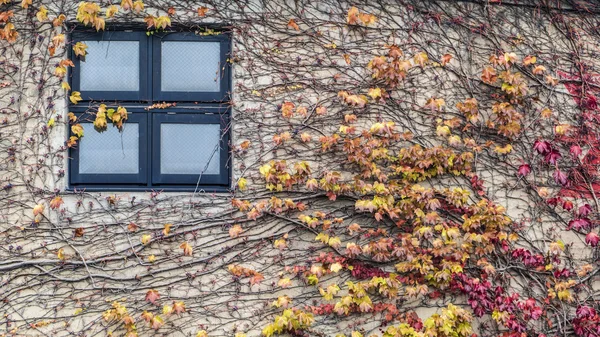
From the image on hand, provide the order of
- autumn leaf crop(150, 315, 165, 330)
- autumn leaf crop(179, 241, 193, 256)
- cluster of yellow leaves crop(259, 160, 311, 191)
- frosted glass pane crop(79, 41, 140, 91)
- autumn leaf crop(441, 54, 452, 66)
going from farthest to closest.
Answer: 1. autumn leaf crop(441, 54, 452, 66)
2. frosted glass pane crop(79, 41, 140, 91)
3. cluster of yellow leaves crop(259, 160, 311, 191)
4. autumn leaf crop(179, 241, 193, 256)
5. autumn leaf crop(150, 315, 165, 330)

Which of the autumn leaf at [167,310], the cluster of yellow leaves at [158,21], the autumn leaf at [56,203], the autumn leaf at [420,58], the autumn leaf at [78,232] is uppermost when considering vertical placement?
the cluster of yellow leaves at [158,21]

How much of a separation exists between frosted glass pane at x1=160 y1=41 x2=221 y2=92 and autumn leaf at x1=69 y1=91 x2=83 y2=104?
689 mm

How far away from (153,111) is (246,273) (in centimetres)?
160

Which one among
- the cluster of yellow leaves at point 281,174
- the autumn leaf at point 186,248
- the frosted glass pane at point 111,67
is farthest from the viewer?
the frosted glass pane at point 111,67

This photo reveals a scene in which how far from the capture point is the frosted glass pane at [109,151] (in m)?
6.26

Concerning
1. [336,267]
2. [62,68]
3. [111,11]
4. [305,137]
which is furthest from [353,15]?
[62,68]

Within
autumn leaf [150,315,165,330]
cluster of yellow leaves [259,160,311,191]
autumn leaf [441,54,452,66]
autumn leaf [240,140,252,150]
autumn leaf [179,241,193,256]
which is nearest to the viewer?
autumn leaf [150,315,165,330]

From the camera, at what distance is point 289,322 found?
5965mm

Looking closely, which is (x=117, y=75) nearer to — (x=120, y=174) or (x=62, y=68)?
(x=62, y=68)

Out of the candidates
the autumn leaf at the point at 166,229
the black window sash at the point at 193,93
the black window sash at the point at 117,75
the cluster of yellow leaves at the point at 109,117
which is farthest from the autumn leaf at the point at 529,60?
the cluster of yellow leaves at the point at 109,117

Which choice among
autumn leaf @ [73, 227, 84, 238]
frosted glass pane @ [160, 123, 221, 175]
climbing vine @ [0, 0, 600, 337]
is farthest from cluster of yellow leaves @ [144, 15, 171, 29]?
autumn leaf @ [73, 227, 84, 238]

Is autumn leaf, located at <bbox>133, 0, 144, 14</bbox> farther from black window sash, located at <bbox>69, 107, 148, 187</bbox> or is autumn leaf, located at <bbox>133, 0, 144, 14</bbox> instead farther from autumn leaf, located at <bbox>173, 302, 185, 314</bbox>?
autumn leaf, located at <bbox>173, 302, 185, 314</bbox>

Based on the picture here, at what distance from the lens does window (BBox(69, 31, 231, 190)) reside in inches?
247

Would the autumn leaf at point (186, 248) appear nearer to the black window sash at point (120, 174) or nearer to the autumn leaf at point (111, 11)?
the black window sash at point (120, 174)
